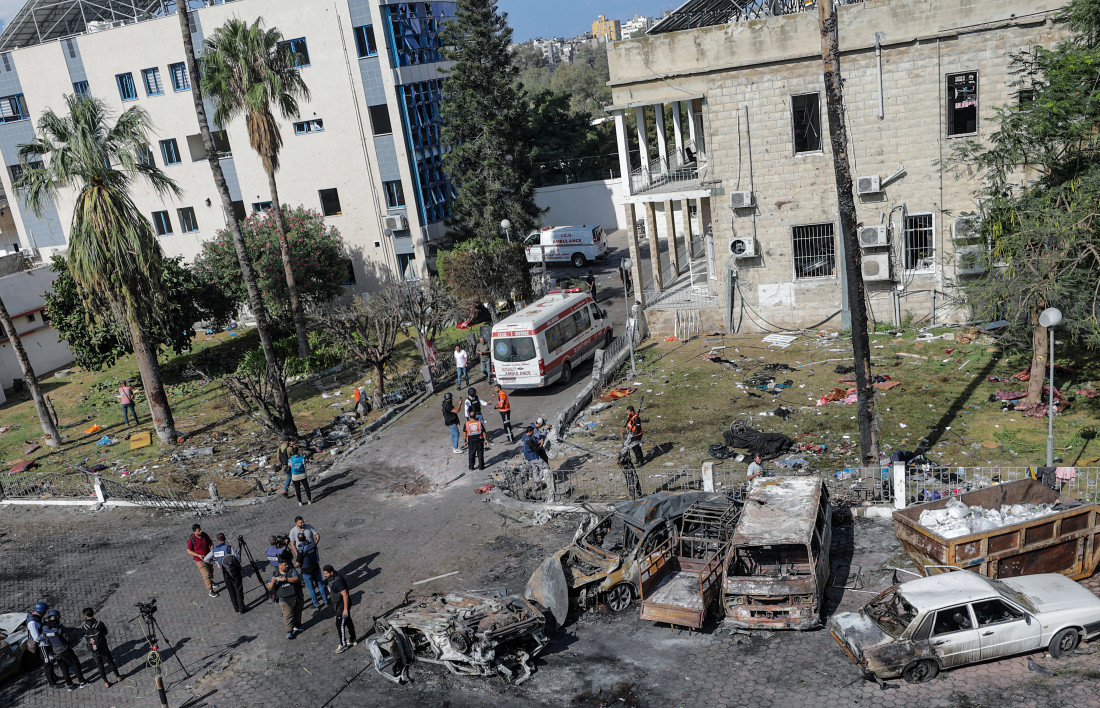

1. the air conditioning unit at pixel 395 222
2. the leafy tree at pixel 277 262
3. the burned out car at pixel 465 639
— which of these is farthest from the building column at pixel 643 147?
the burned out car at pixel 465 639

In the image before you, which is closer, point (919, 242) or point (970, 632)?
point (970, 632)

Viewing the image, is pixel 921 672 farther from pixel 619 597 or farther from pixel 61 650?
pixel 61 650

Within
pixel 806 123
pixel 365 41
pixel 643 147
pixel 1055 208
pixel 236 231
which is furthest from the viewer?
pixel 365 41

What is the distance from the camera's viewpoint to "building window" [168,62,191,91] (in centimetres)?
3794

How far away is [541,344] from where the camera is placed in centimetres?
2162

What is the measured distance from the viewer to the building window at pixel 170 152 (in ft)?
130

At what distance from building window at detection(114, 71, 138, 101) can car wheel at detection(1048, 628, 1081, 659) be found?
137 feet

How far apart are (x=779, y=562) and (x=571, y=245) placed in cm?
2863

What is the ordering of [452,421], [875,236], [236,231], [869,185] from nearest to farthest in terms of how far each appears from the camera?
[452,421] < [236,231] < [869,185] < [875,236]

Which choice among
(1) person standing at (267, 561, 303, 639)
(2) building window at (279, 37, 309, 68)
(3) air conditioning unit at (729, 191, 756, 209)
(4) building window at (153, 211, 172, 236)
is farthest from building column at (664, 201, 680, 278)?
(4) building window at (153, 211, 172, 236)

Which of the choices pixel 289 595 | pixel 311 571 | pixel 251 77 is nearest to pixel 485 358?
pixel 251 77

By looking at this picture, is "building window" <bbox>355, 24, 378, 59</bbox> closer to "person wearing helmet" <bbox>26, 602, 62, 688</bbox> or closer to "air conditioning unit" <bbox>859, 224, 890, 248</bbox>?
"air conditioning unit" <bbox>859, 224, 890, 248</bbox>

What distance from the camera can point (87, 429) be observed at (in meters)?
25.7

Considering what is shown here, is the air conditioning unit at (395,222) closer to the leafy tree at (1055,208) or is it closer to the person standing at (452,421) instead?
the person standing at (452,421)
